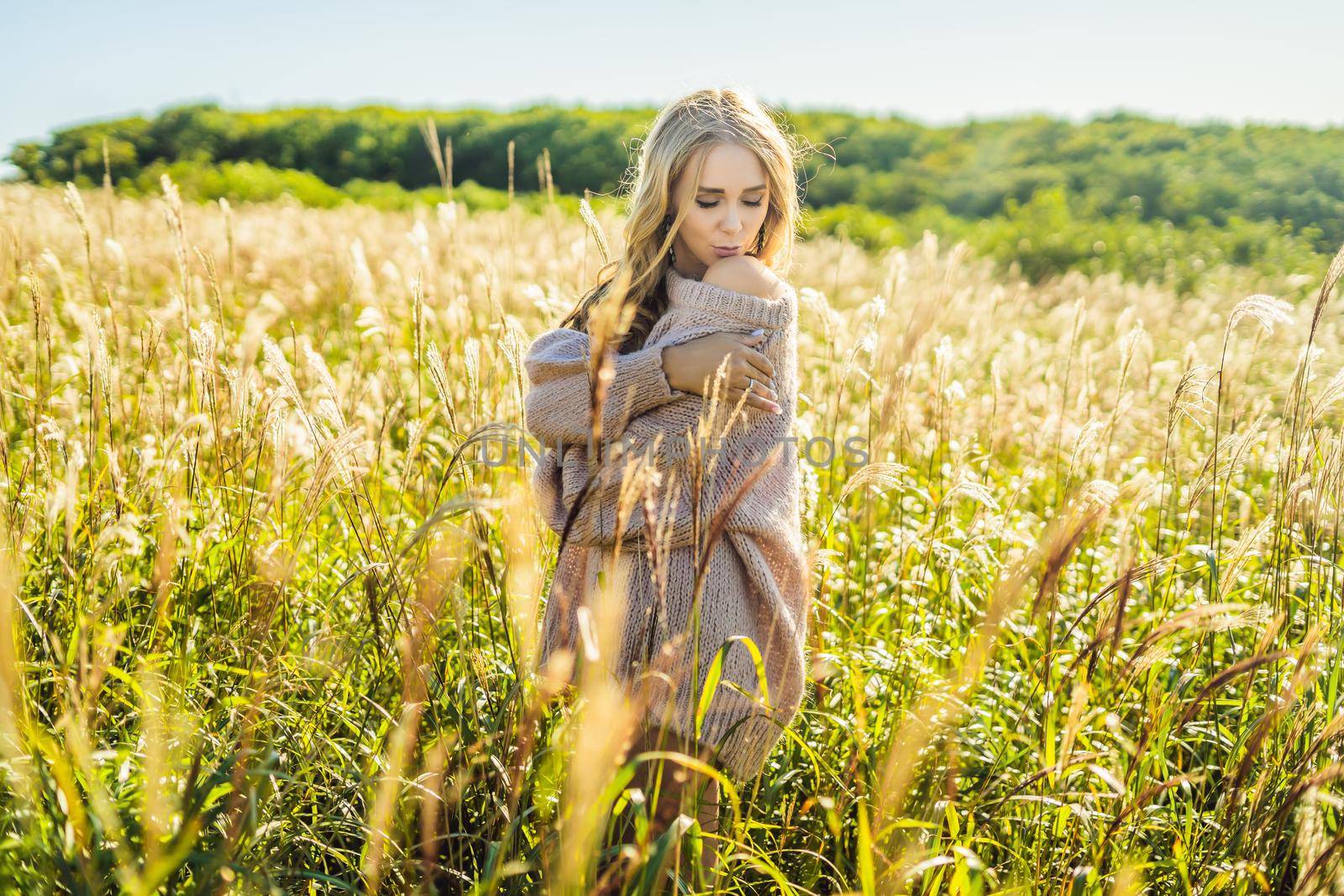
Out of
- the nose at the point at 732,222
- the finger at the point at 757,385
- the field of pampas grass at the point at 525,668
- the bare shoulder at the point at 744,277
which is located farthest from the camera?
the nose at the point at 732,222

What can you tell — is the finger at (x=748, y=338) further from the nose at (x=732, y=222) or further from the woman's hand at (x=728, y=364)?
the nose at (x=732, y=222)

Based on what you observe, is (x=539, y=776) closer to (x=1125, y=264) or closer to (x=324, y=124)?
(x=1125, y=264)

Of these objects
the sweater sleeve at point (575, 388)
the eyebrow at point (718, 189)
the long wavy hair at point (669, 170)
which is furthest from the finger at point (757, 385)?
the eyebrow at point (718, 189)

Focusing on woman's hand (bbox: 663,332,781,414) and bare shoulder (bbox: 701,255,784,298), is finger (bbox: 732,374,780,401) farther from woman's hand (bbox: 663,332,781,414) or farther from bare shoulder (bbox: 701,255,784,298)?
bare shoulder (bbox: 701,255,784,298)

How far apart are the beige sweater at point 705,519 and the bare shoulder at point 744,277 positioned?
0.04m

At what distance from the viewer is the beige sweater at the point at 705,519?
1479 millimetres

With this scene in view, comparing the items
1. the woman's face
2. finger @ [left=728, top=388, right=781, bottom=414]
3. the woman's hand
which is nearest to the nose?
the woman's face

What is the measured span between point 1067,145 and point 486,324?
983 inches

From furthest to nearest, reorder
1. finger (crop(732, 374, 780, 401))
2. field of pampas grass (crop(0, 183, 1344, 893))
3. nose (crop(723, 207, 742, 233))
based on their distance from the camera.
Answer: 1. nose (crop(723, 207, 742, 233))
2. finger (crop(732, 374, 780, 401))
3. field of pampas grass (crop(0, 183, 1344, 893))

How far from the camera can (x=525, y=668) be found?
1.40 m

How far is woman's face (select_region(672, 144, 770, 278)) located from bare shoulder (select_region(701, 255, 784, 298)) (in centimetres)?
9

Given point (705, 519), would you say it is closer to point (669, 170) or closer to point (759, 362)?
point (759, 362)

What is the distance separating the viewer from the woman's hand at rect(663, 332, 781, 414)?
4.74 ft

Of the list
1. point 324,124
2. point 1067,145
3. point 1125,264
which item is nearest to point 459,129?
point 324,124
